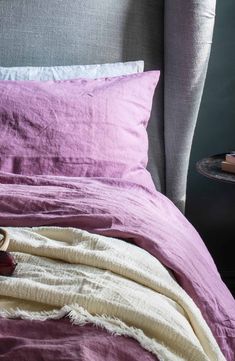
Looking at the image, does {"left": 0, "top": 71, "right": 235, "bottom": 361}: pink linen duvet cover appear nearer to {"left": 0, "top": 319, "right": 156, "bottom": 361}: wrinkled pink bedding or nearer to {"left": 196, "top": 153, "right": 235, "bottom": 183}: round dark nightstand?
{"left": 0, "top": 319, "right": 156, "bottom": 361}: wrinkled pink bedding

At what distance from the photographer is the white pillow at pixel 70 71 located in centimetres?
182

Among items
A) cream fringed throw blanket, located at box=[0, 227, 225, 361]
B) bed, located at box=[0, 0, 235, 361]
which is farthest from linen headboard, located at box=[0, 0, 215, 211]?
cream fringed throw blanket, located at box=[0, 227, 225, 361]

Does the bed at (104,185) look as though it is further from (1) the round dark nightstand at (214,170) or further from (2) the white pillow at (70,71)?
(1) the round dark nightstand at (214,170)

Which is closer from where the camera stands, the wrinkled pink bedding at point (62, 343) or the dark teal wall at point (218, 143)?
the wrinkled pink bedding at point (62, 343)

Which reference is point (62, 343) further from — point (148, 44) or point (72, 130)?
point (148, 44)

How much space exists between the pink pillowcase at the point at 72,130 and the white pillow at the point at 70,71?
4.7 inches

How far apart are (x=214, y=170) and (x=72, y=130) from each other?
Result: 0.52 meters

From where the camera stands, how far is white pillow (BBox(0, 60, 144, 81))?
1.82m

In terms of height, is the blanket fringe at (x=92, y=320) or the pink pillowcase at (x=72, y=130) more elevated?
the pink pillowcase at (x=72, y=130)

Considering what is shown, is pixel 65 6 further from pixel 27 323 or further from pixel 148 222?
pixel 27 323

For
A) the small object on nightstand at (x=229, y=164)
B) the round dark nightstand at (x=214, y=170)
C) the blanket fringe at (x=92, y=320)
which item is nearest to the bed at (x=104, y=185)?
the blanket fringe at (x=92, y=320)

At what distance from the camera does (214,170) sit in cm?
184

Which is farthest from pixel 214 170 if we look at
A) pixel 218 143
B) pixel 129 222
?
pixel 129 222

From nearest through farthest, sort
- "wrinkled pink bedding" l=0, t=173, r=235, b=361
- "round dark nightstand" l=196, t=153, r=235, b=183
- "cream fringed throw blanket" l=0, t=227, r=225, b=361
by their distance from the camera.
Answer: "cream fringed throw blanket" l=0, t=227, r=225, b=361 < "wrinkled pink bedding" l=0, t=173, r=235, b=361 < "round dark nightstand" l=196, t=153, r=235, b=183
